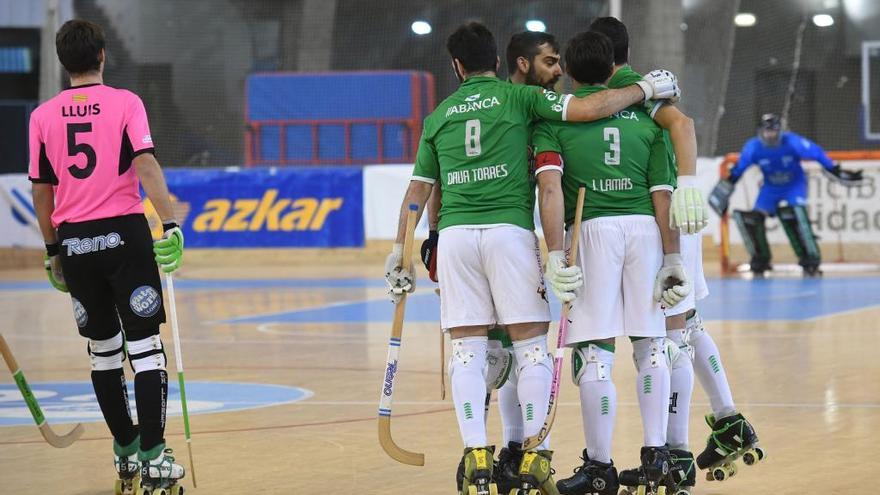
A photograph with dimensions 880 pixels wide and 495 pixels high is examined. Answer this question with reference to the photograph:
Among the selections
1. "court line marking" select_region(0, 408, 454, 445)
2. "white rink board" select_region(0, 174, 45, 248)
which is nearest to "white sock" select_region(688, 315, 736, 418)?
"court line marking" select_region(0, 408, 454, 445)

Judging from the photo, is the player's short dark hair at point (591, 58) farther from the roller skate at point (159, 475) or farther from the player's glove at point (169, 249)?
the roller skate at point (159, 475)

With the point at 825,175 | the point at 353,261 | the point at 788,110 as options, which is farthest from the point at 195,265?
the point at 788,110

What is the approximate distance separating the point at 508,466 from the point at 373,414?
244 centimetres

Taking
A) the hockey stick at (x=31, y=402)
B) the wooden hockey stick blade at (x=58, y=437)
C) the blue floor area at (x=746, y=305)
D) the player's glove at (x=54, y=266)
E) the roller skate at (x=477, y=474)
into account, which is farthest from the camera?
the blue floor area at (x=746, y=305)

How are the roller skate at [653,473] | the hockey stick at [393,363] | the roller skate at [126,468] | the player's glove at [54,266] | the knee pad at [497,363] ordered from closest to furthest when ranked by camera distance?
the roller skate at [653,473] < the hockey stick at [393,363] < the knee pad at [497,363] < the roller skate at [126,468] < the player's glove at [54,266]

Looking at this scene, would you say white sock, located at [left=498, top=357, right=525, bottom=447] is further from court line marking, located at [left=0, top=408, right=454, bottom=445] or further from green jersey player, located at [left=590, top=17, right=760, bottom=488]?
court line marking, located at [left=0, top=408, right=454, bottom=445]

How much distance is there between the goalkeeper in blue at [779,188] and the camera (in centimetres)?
1912

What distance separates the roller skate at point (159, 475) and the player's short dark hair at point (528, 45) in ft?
7.98

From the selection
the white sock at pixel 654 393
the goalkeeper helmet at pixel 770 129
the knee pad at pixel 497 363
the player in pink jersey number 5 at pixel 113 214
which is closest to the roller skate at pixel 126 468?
the player in pink jersey number 5 at pixel 113 214

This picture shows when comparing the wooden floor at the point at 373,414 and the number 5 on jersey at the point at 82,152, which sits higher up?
the number 5 on jersey at the point at 82,152

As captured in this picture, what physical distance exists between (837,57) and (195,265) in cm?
1499

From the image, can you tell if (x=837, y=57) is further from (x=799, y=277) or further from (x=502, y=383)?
(x=502, y=383)

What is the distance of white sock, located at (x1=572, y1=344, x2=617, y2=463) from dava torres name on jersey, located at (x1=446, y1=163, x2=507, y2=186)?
0.85 m

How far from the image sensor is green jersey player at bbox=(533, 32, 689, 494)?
6.16m
